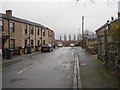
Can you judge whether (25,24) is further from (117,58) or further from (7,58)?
(117,58)

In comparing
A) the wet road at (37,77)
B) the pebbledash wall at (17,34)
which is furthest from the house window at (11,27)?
the wet road at (37,77)

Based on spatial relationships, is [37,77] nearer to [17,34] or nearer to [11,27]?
[11,27]

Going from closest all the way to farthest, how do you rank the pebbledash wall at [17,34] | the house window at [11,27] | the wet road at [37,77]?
the wet road at [37,77] < the pebbledash wall at [17,34] < the house window at [11,27]

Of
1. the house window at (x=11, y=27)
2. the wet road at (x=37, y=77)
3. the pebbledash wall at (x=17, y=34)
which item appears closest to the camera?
the wet road at (x=37, y=77)

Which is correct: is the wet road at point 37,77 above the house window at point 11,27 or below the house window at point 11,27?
below

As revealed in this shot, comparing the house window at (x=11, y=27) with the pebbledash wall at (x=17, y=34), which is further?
the house window at (x=11, y=27)

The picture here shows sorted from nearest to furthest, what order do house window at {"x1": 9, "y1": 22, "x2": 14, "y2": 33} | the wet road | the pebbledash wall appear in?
the wet road, the pebbledash wall, house window at {"x1": 9, "y1": 22, "x2": 14, "y2": 33}

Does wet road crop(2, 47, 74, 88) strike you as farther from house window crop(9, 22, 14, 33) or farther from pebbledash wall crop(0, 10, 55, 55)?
house window crop(9, 22, 14, 33)

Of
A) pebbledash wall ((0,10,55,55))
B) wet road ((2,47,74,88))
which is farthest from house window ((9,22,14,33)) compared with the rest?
wet road ((2,47,74,88))

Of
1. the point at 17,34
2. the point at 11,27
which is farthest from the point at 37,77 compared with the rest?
the point at 17,34

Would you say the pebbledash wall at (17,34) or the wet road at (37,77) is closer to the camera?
the wet road at (37,77)

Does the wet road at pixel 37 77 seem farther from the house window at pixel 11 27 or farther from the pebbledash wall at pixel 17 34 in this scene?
the house window at pixel 11 27

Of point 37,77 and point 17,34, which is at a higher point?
point 17,34

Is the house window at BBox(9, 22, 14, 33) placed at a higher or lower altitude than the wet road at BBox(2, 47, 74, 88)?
higher
